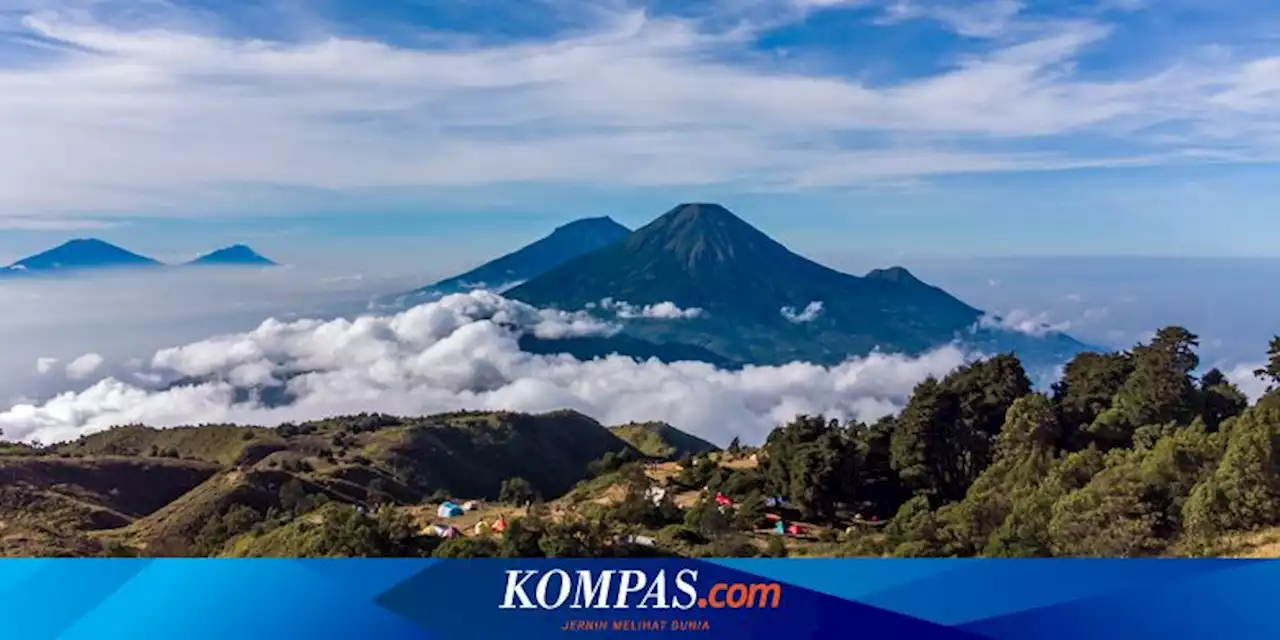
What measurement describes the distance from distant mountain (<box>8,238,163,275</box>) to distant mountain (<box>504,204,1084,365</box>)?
535 centimetres

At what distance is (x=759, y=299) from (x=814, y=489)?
11.8 ft

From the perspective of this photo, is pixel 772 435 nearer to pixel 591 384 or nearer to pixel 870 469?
pixel 870 469

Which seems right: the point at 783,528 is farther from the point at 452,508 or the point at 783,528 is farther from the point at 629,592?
the point at 452,508

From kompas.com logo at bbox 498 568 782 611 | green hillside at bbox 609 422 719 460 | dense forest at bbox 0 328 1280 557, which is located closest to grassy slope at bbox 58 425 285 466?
dense forest at bbox 0 328 1280 557

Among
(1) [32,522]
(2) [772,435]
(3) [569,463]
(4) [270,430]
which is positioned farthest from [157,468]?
(2) [772,435]

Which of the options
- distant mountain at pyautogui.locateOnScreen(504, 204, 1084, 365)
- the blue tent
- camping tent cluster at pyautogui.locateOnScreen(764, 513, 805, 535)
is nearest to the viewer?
camping tent cluster at pyautogui.locateOnScreen(764, 513, 805, 535)

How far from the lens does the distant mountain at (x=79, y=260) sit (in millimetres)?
12375

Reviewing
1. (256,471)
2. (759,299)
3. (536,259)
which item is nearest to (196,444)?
(256,471)

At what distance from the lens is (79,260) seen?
40.9 ft

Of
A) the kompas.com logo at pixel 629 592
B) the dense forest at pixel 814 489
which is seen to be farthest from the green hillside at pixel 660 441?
the kompas.com logo at pixel 629 592

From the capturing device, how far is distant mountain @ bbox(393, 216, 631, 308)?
44.3 ft

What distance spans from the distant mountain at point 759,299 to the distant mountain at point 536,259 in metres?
0.16

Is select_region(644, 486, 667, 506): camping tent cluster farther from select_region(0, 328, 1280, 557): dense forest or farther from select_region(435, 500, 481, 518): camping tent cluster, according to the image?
select_region(435, 500, 481, 518): camping tent cluster

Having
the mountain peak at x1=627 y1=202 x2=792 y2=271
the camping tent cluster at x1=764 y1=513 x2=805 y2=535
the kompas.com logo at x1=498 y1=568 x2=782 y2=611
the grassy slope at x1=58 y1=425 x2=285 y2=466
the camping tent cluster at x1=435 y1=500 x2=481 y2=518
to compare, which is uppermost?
the mountain peak at x1=627 y1=202 x2=792 y2=271
